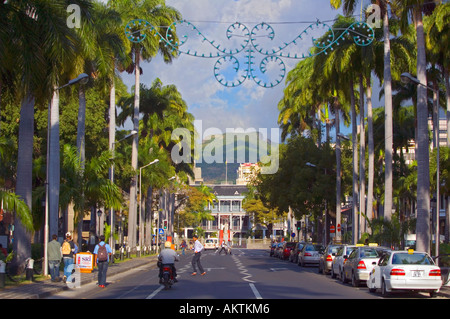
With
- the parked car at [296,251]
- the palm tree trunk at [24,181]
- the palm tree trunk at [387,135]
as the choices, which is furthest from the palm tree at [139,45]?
the palm tree trunk at [24,181]

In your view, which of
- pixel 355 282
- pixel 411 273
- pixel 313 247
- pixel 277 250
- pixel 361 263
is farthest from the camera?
pixel 277 250

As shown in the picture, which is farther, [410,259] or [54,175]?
[54,175]

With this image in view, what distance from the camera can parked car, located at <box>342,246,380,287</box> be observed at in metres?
25.6

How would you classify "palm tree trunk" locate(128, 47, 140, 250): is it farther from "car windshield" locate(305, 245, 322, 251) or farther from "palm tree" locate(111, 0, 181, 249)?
"car windshield" locate(305, 245, 322, 251)

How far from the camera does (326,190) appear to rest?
197 ft

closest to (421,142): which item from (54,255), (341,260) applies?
(341,260)

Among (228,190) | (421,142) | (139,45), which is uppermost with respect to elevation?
(139,45)

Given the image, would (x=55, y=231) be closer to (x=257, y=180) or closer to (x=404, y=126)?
(x=257, y=180)

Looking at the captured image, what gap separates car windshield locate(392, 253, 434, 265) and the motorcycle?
7.77m

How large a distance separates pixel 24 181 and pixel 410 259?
52.1ft

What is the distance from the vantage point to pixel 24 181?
2733 centimetres

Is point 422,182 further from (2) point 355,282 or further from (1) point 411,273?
(1) point 411,273
